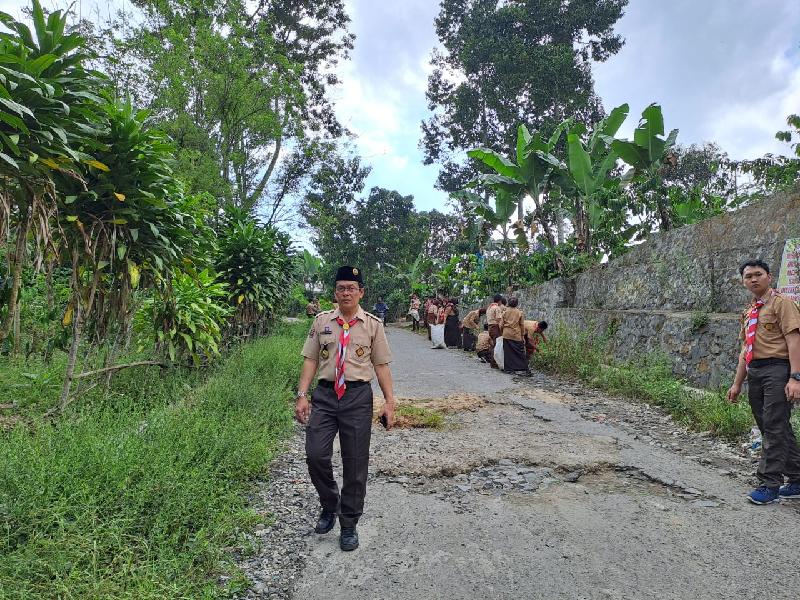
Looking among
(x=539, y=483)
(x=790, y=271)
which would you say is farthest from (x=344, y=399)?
(x=790, y=271)

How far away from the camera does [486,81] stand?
25.8 m

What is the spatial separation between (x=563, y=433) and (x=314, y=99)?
1992 cm

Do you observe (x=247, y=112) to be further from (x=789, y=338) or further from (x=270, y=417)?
(x=789, y=338)

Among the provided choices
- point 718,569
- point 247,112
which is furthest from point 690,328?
point 247,112

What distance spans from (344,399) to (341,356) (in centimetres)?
26

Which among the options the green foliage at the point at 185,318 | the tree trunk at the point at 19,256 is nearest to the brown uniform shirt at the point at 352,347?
the tree trunk at the point at 19,256

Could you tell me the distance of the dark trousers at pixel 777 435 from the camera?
12.5ft

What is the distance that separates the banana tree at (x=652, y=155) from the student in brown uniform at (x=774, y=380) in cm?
858

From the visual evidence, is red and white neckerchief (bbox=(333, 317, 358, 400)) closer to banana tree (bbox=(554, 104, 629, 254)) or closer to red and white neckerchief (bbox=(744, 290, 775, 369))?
red and white neckerchief (bbox=(744, 290, 775, 369))

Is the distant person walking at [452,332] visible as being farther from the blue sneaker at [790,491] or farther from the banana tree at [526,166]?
the blue sneaker at [790,491]

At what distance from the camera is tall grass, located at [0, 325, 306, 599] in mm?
2387

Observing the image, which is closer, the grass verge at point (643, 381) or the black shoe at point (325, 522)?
the black shoe at point (325, 522)

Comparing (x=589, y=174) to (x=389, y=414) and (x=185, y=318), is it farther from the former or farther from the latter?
(x=389, y=414)

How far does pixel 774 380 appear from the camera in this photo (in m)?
3.89
